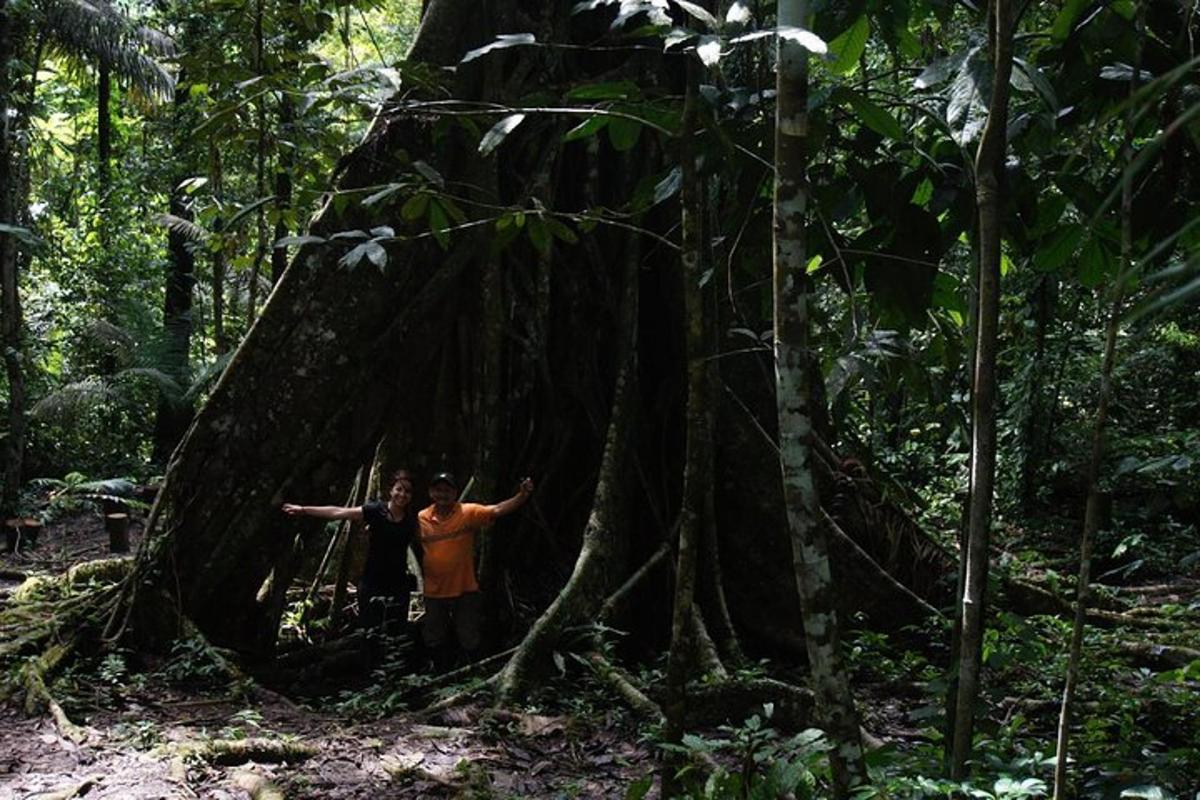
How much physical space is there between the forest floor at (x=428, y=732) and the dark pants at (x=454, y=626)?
39 cm

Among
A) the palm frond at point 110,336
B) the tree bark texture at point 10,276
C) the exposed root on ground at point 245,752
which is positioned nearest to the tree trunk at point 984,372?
the exposed root on ground at point 245,752

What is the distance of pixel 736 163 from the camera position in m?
3.36

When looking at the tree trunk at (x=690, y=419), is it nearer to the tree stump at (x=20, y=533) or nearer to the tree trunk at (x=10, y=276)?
the tree trunk at (x=10, y=276)

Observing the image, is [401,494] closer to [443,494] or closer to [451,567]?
[443,494]

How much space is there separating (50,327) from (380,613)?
1108 centimetres

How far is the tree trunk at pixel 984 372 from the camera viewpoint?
2.52m

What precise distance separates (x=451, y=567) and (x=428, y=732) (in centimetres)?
139

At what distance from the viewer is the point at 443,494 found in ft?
19.7

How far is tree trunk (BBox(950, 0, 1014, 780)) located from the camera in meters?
2.52

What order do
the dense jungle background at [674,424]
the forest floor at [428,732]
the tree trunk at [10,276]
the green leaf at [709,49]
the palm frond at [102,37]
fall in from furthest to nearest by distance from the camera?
1. the palm frond at [102,37]
2. the tree trunk at [10,276]
3. the forest floor at [428,732]
4. the dense jungle background at [674,424]
5. the green leaf at [709,49]

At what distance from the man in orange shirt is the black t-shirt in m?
0.15

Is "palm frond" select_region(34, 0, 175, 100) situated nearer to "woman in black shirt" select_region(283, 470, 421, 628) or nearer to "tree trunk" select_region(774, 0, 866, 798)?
"woman in black shirt" select_region(283, 470, 421, 628)

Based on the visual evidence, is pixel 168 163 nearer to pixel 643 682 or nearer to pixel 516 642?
pixel 516 642

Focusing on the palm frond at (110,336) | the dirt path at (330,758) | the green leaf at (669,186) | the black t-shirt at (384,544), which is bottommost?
the dirt path at (330,758)
